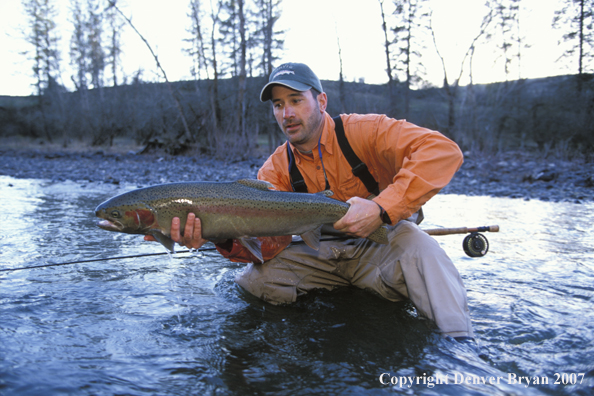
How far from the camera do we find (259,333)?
107 inches

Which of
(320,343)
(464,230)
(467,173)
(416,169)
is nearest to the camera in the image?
(320,343)

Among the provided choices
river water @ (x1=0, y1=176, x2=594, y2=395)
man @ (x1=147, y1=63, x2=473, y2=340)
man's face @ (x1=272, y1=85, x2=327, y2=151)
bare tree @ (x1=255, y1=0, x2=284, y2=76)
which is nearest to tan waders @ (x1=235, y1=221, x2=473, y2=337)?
man @ (x1=147, y1=63, x2=473, y2=340)

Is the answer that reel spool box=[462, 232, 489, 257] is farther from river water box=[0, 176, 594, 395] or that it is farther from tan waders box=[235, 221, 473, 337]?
tan waders box=[235, 221, 473, 337]

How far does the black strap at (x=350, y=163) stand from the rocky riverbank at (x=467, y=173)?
6.69 meters

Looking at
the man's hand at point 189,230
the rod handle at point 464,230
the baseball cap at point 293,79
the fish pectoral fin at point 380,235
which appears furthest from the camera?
the rod handle at point 464,230

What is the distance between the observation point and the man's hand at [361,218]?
8.73ft

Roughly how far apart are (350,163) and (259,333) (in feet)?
4.62

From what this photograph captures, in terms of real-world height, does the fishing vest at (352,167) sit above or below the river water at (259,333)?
above

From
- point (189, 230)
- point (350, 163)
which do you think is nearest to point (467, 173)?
point (350, 163)

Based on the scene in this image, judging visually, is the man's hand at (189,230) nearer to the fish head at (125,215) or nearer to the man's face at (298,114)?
the fish head at (125,215)

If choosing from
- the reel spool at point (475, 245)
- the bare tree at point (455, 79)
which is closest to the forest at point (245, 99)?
the bare tree at point (455, 79)

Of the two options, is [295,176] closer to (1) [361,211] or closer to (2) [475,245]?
(1) [361,211]

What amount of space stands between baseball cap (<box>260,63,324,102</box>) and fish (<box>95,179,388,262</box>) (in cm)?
81

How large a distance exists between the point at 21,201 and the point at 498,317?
8.00 m
